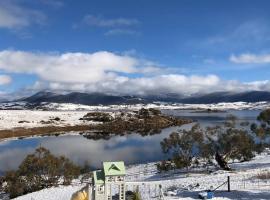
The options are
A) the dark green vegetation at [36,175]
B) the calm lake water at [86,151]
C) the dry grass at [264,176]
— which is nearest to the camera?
the dry grass at [264,176]

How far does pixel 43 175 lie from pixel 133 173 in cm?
1078

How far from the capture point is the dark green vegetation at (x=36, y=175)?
38375mm

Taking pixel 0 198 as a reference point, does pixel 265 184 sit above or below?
above

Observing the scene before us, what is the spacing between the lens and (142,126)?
415ft

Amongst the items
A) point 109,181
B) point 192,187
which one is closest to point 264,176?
point 192,187

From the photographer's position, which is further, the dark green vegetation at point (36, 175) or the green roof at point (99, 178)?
the dark green vegetation at point (36, 175)

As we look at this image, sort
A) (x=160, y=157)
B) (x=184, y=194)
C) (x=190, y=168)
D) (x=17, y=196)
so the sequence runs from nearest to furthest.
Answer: (x=184, y=194) → (x=17, y=196) → (x=190, y=168) → (x=160, y=157)

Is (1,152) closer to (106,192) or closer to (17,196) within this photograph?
(17,196)

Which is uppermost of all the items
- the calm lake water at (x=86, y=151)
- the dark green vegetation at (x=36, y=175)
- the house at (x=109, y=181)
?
the house at (x=109, y=181)

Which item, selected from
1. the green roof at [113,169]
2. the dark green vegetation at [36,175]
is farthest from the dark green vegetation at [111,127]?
the green roof at [113,169]

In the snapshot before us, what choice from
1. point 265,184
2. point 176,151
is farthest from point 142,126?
point 265,184

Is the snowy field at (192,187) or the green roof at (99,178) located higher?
the green roof at (99,178)

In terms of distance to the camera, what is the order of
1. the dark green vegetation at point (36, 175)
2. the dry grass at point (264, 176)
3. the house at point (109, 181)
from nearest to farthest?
the house at point (109, 181)
the dry grass at point (264, 176)
the dark green vegetation at point (36, 175)

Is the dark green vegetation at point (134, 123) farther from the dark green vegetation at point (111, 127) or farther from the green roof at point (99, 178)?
the green roof at point (99, 178)
